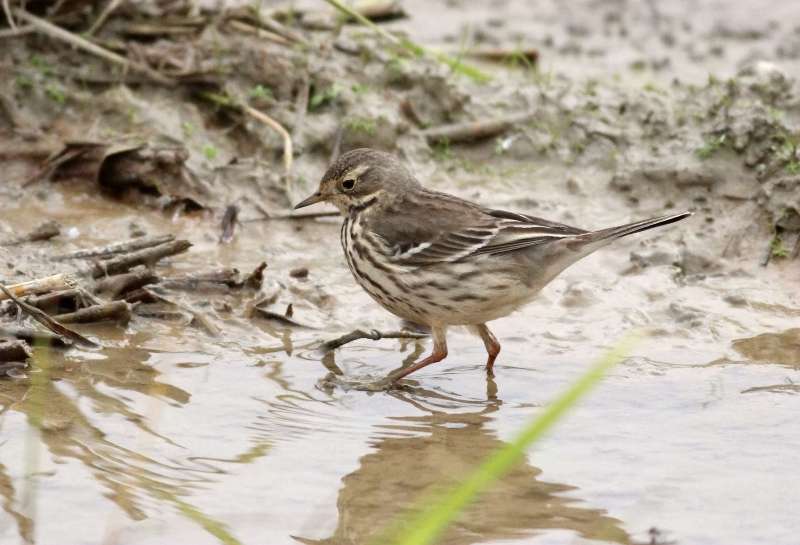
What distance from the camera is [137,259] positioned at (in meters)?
7.90

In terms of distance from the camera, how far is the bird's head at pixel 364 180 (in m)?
7.83

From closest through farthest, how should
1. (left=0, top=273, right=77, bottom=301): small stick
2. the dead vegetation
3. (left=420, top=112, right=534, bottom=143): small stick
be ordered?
1. (left=0, top=273, right=77, bottom=301): small stick
2. the dead vegetation
3. (left=420, top=112, right=534, bottom=143): small stick

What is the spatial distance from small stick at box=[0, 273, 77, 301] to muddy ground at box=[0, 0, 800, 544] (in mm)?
103

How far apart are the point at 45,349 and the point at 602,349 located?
319 cm

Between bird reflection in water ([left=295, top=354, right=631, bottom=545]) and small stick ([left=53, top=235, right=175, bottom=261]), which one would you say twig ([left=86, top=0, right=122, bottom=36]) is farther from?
bird reflection in water ([left=295, top=354, right=631, bottom=545])

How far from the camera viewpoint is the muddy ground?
5.47 metres

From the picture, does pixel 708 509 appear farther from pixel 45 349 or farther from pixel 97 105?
pixel 97 105

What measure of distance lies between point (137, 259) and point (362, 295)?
148 centimetres

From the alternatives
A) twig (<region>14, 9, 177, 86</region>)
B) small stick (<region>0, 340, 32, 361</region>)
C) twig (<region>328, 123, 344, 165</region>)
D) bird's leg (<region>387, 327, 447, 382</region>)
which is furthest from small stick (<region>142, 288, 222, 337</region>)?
twig (<region>14, 9, 177, 86</region>)

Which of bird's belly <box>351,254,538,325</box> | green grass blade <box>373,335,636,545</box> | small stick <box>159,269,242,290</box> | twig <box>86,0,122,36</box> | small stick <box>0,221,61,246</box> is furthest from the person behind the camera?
twig <box>86,0,122,36</box>

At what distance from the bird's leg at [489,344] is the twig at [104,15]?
4195 millimetres

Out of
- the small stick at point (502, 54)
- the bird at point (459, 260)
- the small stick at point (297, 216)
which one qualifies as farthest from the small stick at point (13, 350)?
the small stick at point (502, 54)

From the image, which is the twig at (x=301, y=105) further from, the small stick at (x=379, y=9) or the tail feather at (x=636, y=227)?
the tail feather at (x=636, y=227)

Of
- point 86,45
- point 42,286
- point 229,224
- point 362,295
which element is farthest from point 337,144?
point 42,286
